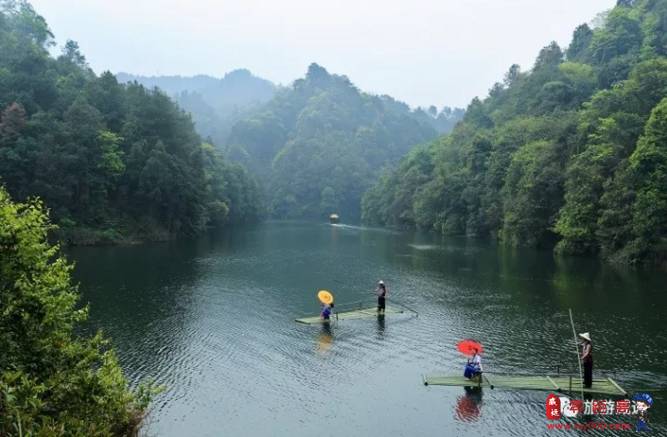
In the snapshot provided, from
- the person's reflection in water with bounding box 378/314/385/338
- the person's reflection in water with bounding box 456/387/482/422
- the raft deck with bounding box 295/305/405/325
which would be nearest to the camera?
the person's reflection in water with bounding box 456/387/482/422

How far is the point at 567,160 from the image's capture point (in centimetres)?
7494

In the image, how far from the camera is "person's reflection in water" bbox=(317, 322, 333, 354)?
27.9m

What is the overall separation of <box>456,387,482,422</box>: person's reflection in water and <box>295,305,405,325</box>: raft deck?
1218 cm

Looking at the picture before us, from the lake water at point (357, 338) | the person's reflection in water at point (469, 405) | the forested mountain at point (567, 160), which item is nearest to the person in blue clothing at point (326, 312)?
the lake water at point (357, 338)

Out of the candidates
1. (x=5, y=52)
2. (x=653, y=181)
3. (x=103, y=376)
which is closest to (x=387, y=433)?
(x=103, y=376)

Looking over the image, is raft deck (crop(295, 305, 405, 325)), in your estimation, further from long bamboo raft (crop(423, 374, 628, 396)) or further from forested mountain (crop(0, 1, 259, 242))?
forested mountain (crop(0, 1, 259, 242))

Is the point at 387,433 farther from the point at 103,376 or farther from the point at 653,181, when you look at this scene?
the point at 653,181

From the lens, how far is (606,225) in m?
61.1

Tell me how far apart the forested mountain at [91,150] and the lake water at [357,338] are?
1431 centimetres

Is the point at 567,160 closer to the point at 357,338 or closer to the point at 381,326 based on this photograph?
the point at 381,326

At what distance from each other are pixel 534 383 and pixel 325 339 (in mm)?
11029

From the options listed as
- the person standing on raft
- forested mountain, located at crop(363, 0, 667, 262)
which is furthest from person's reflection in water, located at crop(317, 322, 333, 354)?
forested mountain, located at crop(363, 0, 667, 262)

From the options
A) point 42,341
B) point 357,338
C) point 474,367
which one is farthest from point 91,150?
point 42,341

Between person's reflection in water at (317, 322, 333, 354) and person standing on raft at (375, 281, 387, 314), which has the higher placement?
person standing on raft at (375, 281, 387, 314)
